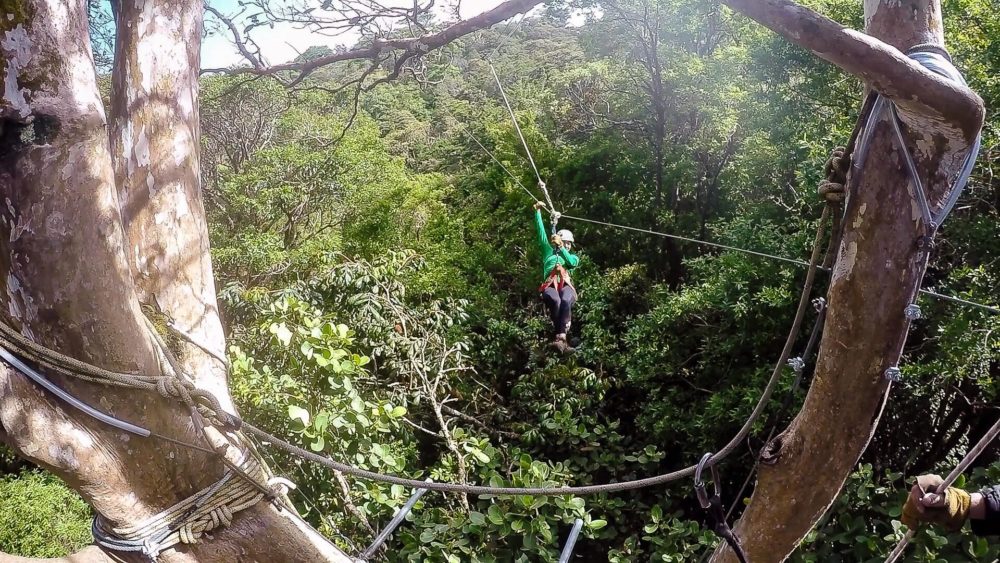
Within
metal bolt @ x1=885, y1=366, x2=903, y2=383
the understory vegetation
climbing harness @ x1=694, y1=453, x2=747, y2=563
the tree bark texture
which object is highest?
the tree bark texture

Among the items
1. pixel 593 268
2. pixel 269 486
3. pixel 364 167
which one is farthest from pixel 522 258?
pixel 269 486

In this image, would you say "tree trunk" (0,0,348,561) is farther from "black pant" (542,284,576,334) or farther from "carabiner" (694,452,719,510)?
"black pant" (542,284,576,334)

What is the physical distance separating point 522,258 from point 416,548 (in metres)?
6.96

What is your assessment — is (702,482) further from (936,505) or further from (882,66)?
(882,66)

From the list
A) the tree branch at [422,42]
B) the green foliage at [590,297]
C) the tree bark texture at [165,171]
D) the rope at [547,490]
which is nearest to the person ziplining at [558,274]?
the green foliage at [590,297]

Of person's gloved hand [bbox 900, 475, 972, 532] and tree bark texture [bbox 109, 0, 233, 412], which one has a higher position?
tree bark texture [bbox 109, 0, 233, 412]

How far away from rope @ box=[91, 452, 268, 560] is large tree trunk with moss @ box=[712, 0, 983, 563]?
1.35 m

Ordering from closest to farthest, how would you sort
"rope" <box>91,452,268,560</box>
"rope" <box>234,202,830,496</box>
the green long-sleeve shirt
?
"rope" <box>91,452,268,560</box> < "rope" <box>234,202,830,496</box> < the green long-sleeve shirt

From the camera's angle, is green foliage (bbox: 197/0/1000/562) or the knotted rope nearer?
the knotted rope

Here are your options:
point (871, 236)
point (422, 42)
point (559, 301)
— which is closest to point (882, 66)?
point (871, 236)

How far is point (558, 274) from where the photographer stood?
6102mm

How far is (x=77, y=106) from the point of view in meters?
1.26

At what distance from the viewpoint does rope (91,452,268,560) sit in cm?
141

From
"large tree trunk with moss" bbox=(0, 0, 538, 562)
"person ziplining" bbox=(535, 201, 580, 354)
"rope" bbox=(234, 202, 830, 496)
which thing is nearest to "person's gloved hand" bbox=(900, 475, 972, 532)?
"rope" bbox=(234, 202, 830, 496)
